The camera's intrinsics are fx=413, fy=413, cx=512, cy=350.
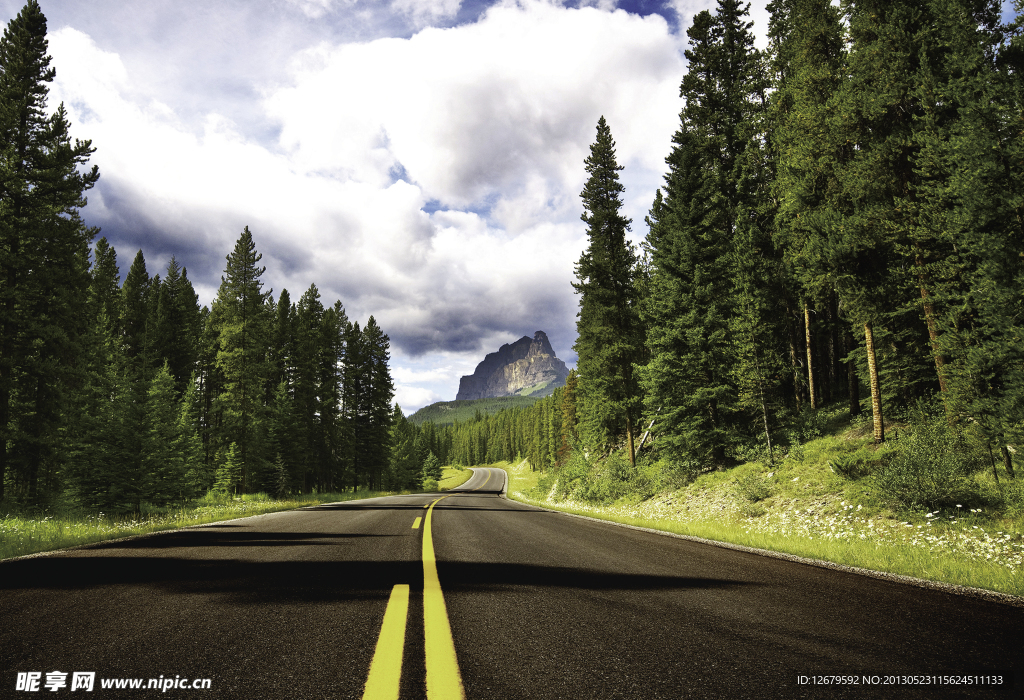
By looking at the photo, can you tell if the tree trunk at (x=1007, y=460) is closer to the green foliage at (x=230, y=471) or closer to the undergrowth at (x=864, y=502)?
the undergrowth at (x=864, y=502)

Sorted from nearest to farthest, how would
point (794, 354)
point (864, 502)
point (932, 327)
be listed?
point (864, 502) < point (932, 327) < point (794, 354)

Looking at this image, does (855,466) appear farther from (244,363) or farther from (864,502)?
(244,363)

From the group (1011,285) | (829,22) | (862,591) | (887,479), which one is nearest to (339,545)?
(862,591)

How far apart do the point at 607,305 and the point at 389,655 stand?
25.0 m

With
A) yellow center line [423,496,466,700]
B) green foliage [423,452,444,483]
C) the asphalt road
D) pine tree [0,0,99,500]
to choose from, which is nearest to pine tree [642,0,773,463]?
the asphalt road

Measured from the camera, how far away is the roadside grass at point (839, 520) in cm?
634

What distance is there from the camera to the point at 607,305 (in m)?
26.0

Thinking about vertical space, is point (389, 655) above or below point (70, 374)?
below

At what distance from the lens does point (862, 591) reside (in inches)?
162

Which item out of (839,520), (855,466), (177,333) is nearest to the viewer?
(839,520)

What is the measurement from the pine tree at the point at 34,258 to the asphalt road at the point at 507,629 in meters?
18.1

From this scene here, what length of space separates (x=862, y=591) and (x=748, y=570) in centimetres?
123

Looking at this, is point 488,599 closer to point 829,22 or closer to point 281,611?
point 281,611

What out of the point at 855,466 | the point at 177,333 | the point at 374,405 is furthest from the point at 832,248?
the point at 177,333
